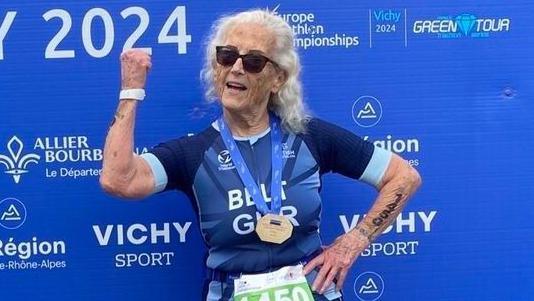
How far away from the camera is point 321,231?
2574mm

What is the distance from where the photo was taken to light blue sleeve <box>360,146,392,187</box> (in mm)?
2086

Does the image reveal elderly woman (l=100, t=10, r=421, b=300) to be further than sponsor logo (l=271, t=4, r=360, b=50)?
No

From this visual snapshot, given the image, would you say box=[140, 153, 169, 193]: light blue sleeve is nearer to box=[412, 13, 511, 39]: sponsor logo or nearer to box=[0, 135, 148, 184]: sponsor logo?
box=[0, 135, 148, 184]: sponsor logo

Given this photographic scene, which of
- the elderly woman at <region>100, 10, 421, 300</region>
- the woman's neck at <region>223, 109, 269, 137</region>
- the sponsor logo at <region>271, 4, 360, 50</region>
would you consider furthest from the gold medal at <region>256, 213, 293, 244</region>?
the sponsor logo at <region>271, 4, 360, 50</region>

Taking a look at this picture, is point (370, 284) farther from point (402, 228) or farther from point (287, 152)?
point (287, 152)

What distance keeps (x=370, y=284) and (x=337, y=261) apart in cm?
61

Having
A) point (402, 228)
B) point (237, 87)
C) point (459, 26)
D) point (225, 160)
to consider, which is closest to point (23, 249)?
point (225, 160)

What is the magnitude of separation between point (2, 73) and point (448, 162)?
1.57 m

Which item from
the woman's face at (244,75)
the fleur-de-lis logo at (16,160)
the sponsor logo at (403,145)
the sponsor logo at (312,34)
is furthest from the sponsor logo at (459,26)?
the fleur-de-lis logo at (16,160)

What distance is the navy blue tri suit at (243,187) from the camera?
1.97 m

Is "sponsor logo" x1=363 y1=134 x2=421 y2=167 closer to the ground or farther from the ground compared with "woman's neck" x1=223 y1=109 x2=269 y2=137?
closer to the ground

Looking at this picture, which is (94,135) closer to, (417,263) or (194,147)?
(194,147)

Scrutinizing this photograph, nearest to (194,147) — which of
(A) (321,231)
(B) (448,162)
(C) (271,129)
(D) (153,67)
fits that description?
(C) (271,129)

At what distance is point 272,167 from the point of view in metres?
2.01
